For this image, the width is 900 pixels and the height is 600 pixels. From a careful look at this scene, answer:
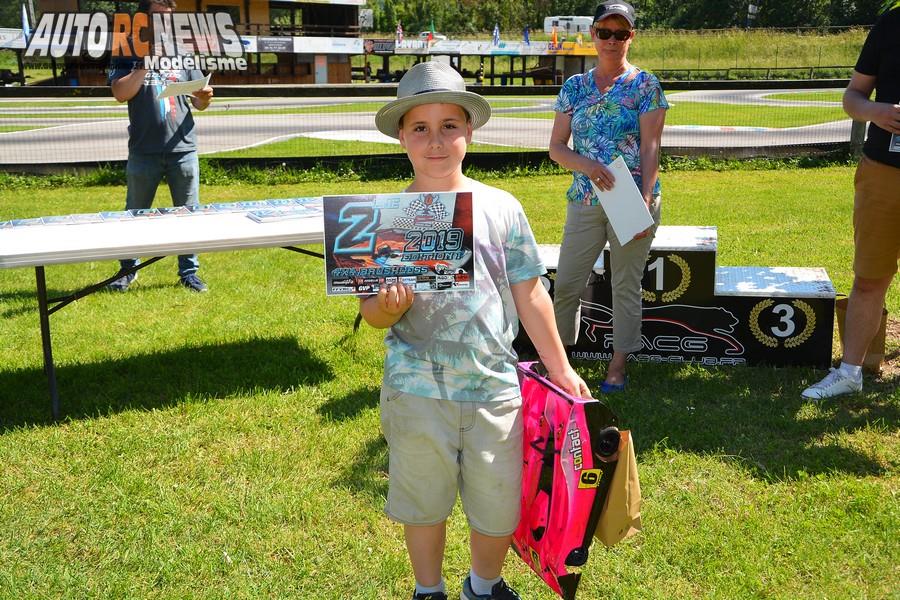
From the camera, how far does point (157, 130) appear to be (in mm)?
6066

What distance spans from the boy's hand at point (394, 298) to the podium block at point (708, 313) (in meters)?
2.74

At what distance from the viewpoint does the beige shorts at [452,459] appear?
89.7 inches

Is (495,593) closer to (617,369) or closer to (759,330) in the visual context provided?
(617,369)

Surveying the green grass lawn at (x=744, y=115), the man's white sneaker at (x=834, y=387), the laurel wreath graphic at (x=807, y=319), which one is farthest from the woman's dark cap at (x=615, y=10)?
the green grass lawn at (x=744, y=115)

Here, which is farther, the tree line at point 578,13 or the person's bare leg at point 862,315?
the tree line at point 578,13

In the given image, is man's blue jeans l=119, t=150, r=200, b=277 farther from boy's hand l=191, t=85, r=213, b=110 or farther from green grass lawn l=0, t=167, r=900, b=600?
green grass lawn l=0, t=167, r=900, b=600

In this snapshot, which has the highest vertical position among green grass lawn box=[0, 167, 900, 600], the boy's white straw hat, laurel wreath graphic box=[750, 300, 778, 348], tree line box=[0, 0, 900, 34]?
tree line box=[0, 0, 900, 34]

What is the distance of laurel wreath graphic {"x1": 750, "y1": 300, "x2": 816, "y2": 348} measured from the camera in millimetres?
4730

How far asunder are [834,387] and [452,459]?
280 centimetres

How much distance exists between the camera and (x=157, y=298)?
6293 millimetres

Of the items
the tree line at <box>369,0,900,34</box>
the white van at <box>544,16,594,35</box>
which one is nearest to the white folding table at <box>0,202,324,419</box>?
the white van at <box>544,16,594,35</box>

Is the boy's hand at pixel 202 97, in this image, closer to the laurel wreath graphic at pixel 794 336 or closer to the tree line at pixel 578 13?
the laurel wreath graphic at pixel 794 336

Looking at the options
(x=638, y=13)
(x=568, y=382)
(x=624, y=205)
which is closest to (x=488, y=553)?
(x=568, y=382)

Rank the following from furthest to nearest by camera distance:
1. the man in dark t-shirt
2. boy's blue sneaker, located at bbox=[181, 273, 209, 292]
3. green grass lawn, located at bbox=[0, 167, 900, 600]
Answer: boy's blue sneaker, located at bbox=[181, 273, 209, 292] < the man in dark t-shirt < green grass lawn, located at bbox=[0, 167, 900, 600]
